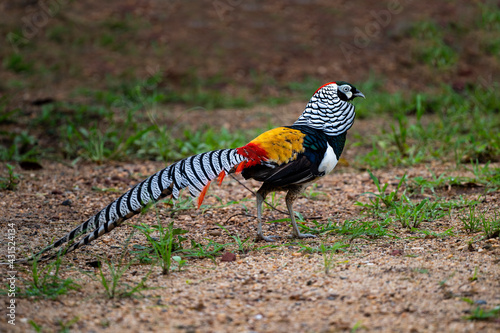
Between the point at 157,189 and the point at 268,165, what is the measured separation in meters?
0.84

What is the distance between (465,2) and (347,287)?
9289mm

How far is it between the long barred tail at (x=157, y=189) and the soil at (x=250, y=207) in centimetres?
29

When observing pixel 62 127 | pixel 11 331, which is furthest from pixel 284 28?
pixel 11 331

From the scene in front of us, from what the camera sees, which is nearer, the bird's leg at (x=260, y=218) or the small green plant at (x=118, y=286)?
the small green plant at (x=118, y=286)

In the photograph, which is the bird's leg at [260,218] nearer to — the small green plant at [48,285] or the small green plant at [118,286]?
the small green plant at [118,286]

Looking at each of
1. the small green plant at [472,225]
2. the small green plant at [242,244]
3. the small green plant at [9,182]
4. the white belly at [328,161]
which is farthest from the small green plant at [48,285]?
the small green plant at [472,225]

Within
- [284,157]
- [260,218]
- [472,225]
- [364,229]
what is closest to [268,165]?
[284,157]

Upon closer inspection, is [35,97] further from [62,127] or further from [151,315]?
[151,315]

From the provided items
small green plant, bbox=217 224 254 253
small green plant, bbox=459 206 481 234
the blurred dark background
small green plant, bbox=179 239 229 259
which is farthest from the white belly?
the blurred dark background

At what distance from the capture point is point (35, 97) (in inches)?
331

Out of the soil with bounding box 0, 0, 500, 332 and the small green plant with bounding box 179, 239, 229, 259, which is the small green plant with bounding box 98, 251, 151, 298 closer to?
the soil with bounding box 0, 0, 500, 332

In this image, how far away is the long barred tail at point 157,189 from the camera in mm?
3527

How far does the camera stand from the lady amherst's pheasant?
3.56m

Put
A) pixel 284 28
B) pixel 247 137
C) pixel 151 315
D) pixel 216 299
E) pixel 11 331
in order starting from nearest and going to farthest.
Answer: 1. pixel 11 331
2. pixel 151 315
3. pixel 216 299
4. pixel 247 137
5. pixel 284 28
